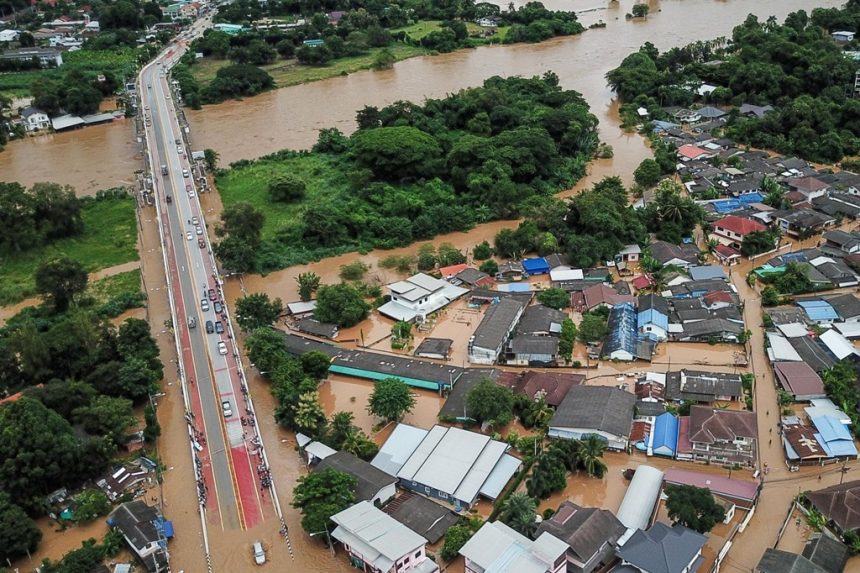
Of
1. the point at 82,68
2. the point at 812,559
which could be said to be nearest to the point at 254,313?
the point at 812,559

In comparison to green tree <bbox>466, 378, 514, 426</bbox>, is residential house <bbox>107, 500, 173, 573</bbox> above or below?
below

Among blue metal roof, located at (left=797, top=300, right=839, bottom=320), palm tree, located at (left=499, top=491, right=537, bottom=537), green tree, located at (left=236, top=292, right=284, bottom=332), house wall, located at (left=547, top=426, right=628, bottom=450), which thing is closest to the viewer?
palm tree, located at (left=499, top=491, right=537, bottom=537)

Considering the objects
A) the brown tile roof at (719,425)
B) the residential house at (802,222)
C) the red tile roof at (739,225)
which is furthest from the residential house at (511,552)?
the residential house at (802,222)

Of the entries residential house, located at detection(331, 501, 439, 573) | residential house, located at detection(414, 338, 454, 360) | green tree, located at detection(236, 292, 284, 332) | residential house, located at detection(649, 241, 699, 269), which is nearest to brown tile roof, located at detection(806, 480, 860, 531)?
residential house, located at detection(331, 501, 439, 573)

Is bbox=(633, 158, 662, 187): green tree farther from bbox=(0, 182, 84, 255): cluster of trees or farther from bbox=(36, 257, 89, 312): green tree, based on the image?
bbox=(0, 182, 84, 255): cluster of trees

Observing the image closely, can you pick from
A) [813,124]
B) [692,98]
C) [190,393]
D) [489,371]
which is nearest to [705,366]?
[489,371]

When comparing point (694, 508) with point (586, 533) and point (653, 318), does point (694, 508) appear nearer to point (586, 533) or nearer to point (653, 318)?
point (586, 533)
